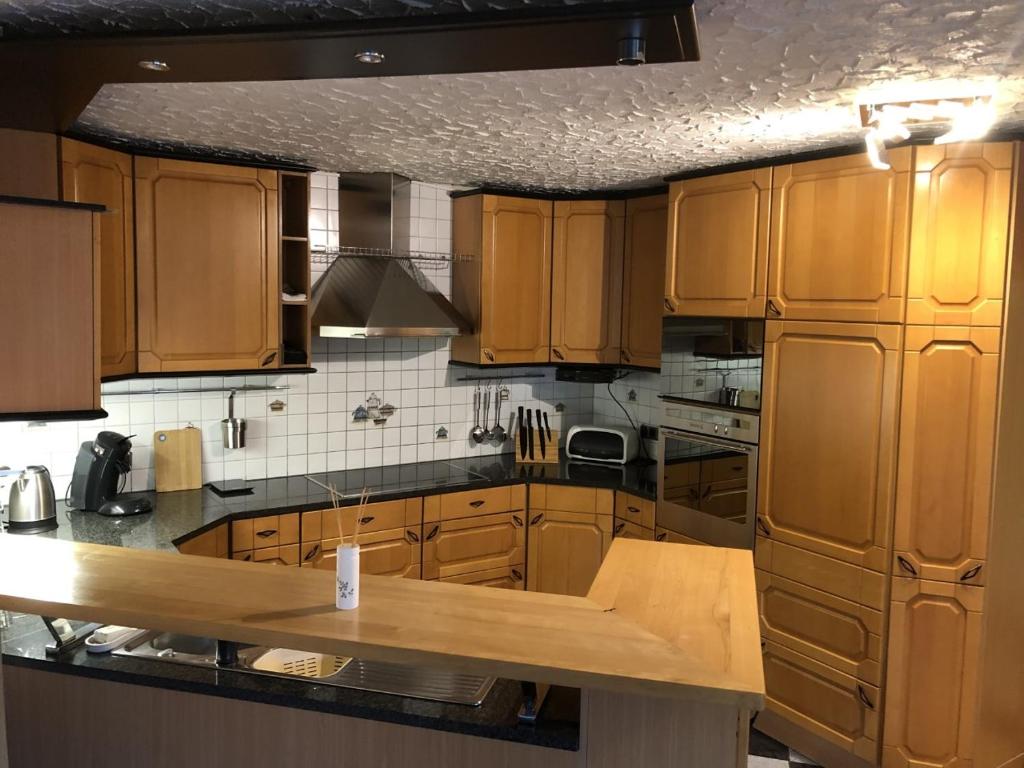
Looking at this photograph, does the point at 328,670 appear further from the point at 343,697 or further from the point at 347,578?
the point at 347,578

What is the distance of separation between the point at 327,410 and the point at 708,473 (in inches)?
72.0

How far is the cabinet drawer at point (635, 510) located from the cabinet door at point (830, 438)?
0.67m

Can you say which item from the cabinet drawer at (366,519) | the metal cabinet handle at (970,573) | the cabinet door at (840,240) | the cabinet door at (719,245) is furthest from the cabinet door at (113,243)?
the metal cabinet handle at (970,573)

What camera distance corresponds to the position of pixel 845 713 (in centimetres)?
290

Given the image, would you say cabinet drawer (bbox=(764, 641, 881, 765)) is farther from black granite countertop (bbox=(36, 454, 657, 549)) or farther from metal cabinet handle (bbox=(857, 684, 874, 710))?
black granite countertop (bbox=(36, 454, 657, 549))

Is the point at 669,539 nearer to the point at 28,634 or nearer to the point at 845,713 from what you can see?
the point at 845,713

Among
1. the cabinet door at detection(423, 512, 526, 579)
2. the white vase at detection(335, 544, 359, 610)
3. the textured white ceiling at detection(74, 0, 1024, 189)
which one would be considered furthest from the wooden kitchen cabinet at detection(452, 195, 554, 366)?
the white vase at detection(335, 544, 359, 610)

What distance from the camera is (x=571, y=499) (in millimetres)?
3953

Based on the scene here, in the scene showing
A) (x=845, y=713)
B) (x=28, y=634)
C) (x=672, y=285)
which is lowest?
(x=845, y=713)

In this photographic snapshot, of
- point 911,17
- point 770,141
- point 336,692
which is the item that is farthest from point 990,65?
point 336,692

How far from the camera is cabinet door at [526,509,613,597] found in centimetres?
395

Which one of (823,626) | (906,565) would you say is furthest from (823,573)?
(906,565)

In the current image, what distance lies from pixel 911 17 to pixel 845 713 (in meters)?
2.35

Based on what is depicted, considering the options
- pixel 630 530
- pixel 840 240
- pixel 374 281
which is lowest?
pixel 630 530
